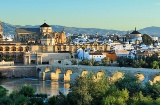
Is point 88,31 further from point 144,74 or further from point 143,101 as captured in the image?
point 143,101

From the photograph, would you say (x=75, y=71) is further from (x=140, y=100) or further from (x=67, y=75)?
(x=140, y=100)

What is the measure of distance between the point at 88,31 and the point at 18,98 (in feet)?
586

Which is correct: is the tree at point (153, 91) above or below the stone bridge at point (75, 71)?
above

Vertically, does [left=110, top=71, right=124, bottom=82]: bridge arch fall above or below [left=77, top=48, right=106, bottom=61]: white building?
below

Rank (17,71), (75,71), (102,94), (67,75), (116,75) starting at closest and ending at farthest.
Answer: (102,94), (116,75), (67,75), (75,71), (17,71)

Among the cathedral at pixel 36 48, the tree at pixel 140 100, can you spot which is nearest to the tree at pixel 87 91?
the tree at pixel 140 100

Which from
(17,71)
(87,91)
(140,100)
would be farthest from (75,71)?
(140,100)

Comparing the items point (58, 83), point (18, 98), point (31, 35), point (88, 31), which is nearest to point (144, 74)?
point (58, 83)

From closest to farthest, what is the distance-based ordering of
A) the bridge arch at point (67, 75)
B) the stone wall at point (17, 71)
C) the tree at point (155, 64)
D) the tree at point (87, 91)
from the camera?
the tree at point (87, 91)
the bridge arch at point (67, 75)
the tree at point (155, 64)
the stone wall at point (17, 71)

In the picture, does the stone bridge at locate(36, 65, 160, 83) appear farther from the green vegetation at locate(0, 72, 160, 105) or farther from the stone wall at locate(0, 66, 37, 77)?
the green vegetation at locate(0, 72, 160, 105)

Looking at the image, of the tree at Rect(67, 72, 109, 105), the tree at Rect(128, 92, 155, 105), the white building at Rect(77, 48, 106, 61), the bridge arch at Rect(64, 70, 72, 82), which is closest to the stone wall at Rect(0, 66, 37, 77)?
the bridge arch at Rect(64, 70, 72, 82)

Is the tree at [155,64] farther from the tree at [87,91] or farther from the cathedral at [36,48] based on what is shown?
the tree at [87,91]

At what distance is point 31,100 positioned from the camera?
66.1ft

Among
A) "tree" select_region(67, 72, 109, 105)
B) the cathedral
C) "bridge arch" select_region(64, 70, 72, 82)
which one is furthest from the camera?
the cathedral
